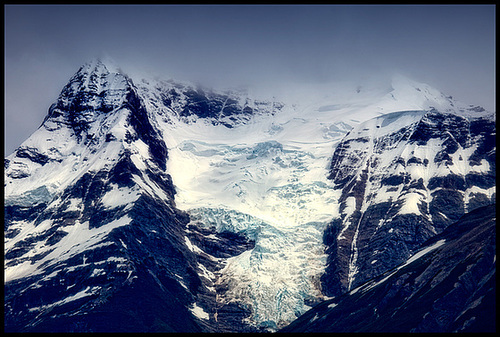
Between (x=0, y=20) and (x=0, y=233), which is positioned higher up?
(x=0, y=20)

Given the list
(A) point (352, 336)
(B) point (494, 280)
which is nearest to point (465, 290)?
(B) point (494, 280)

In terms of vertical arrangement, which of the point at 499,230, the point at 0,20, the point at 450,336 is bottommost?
the point at 450,336

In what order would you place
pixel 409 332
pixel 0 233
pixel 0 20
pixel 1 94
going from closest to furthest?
pixel 0 20 < pixel 1 94 < pixel 0 233 < pixel 409 332

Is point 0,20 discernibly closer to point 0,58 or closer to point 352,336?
point 0,58

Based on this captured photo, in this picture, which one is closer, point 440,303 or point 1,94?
Answer: point 1,94

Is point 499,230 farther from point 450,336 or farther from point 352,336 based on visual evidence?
point 352,336

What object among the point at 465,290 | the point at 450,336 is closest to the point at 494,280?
the point at 465,290

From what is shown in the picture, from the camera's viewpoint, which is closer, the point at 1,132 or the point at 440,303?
the point at 1,132

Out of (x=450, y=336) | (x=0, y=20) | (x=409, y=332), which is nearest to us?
(x=0, y=20)

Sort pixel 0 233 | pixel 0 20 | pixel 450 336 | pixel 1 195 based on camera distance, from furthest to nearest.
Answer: pixel 450 336, pixel 0 233, pixel 1 195, pixel 0 20
